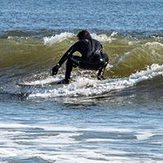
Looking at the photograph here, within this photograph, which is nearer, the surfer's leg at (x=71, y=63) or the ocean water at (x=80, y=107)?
the ocean water at (x=80, y=107)

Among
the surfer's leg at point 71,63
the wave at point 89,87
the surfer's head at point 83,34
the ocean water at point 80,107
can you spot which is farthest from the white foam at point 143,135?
the surfer's leg at point 71,63

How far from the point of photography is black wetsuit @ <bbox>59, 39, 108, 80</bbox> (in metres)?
14.2

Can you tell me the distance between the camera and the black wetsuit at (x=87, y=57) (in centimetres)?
1416

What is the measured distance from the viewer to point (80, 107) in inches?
474

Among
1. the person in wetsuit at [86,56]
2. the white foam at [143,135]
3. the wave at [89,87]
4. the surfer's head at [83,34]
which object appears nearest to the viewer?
the white foam at [143,135]

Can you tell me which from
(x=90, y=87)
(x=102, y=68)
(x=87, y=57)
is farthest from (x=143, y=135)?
(x=102, y=68)

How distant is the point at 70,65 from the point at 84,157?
660 centimetres

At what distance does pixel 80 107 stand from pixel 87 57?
2402mm

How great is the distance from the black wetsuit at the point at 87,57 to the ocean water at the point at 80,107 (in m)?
0.36

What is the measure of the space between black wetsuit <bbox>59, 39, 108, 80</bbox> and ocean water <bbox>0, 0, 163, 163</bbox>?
1.18 ft

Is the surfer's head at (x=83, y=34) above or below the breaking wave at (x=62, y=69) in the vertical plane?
above

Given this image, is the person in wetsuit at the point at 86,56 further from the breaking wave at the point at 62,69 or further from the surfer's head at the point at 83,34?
the breaking wave at the point at 62,69

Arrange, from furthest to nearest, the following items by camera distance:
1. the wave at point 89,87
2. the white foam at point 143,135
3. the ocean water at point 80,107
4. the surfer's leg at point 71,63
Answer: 1. the surfer's leg at point 71,63
2. the wave at point 89,87
3. the white foam at point 143,135
4. the ocean water at point 80,107

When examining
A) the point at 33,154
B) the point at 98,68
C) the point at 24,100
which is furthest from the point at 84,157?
the point at 98,68
